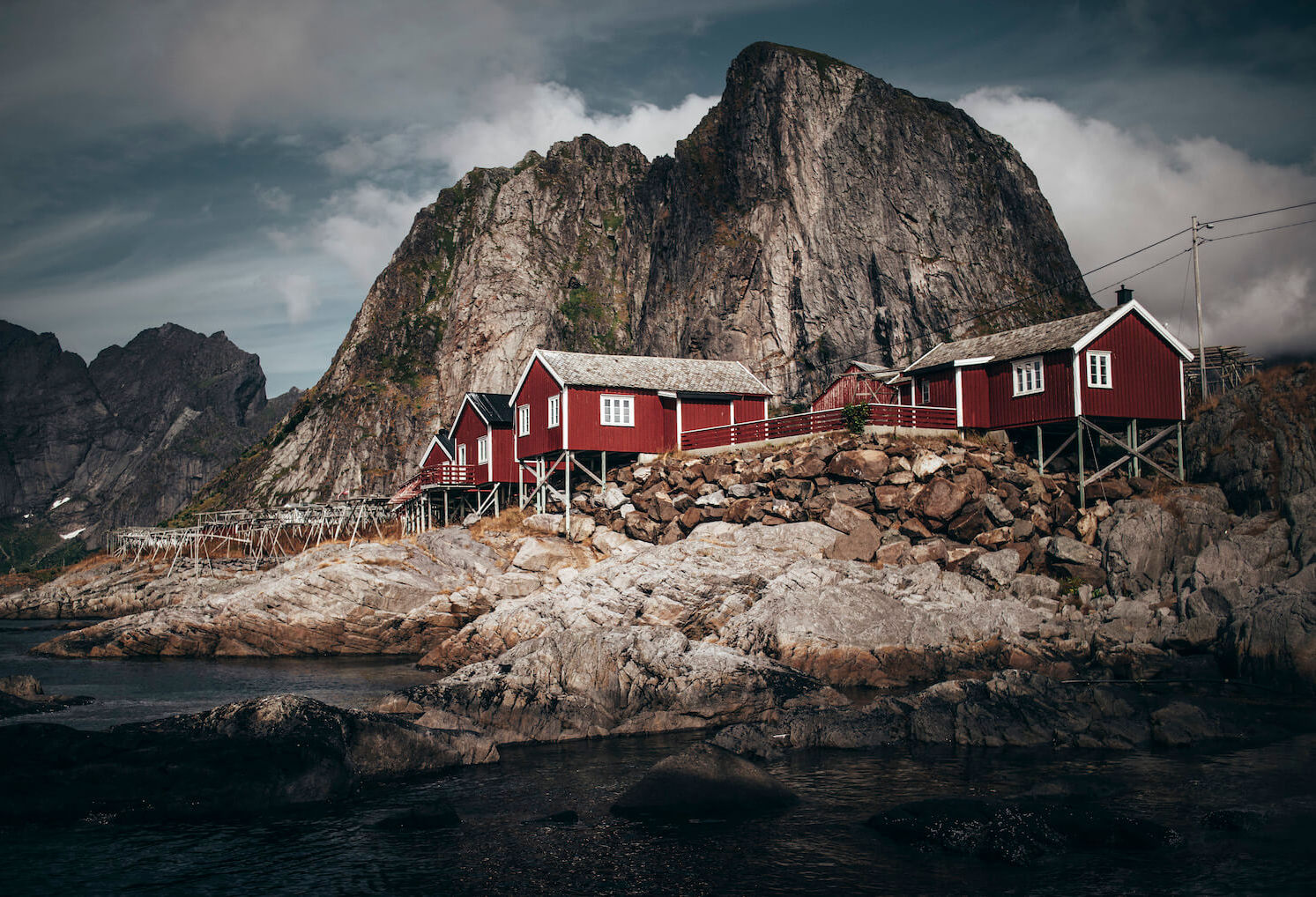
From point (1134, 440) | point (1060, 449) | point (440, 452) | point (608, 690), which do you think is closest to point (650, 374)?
point (1060, 449)

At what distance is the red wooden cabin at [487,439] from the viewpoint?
54.7m

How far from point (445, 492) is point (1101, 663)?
4317 centimetres

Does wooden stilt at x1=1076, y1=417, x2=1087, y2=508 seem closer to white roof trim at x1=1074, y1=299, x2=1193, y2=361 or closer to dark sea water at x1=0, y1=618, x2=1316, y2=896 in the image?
white roof trim at x1=1074, y1=299, x2=1193, y2=361

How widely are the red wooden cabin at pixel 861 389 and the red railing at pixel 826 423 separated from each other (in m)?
3.32

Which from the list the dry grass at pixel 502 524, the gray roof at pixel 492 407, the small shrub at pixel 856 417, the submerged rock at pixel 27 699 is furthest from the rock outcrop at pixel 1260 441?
the submerged rock at pixel 27 699

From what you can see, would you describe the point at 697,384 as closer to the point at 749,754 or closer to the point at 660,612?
the point at 660,612

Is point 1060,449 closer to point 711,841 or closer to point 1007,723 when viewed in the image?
point 1007,723

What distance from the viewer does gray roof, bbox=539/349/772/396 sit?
1818 inches

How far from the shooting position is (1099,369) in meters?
37.3

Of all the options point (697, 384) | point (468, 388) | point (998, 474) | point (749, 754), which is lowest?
point (749, 754)

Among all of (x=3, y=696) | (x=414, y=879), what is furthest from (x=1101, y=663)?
(x=3, y=696)

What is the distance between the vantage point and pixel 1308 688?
22.7 m

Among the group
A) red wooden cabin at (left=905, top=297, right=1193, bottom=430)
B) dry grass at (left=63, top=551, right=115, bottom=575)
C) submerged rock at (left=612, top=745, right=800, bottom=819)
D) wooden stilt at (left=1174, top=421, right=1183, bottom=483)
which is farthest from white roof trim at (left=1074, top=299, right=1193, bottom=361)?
dry grass at (left=63, top=551, right=115, bottom=575)

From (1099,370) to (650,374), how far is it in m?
22.3
